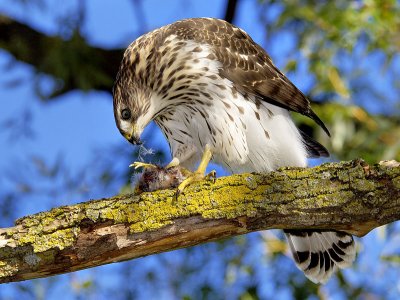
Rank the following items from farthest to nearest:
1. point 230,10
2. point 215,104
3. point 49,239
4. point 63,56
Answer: point 230,10, point 63,56, point 215,104, point 49,239

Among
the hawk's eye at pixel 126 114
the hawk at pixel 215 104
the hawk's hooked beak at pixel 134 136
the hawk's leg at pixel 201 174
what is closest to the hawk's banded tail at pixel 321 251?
the hawk at pixel 215 104

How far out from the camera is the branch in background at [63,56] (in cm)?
700

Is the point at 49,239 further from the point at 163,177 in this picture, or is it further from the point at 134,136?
the point at 134,136

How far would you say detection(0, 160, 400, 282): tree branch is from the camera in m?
3.56

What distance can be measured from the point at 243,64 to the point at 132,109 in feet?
2.20

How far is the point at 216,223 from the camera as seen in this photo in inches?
143

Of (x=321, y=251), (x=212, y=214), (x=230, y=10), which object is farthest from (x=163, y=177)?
(x=230, y=10)

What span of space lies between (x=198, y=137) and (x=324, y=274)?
3.39 feet

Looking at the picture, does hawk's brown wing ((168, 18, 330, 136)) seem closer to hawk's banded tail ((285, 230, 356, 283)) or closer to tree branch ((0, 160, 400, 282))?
hawk's banded tail ((285, 230, 356, 283))

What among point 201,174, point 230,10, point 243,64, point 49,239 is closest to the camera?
point 49,239

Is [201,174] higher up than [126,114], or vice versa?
[126,114]

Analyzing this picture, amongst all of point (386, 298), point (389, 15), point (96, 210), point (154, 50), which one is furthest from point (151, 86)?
point (386, 298)

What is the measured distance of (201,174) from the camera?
4.21 metres

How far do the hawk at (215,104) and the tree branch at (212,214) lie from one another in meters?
0.71
